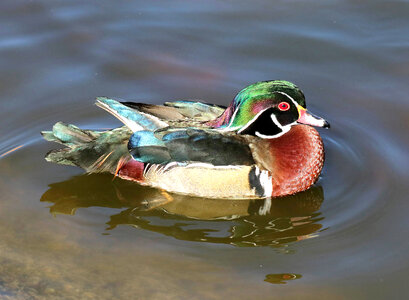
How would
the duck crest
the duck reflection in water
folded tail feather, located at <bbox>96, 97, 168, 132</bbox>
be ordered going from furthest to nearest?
folded tail feather, located at <bbox>96, 97, 168, 132</bbox>
the duck crest
the duck reflection in water

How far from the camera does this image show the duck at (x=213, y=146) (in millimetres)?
6016

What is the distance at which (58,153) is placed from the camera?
6320 mm

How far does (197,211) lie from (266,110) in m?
1.07

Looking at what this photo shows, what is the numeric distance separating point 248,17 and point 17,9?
2987mm

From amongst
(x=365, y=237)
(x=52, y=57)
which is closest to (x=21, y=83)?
(x=52, y=57)

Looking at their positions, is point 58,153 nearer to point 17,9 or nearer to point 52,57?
point 52,57

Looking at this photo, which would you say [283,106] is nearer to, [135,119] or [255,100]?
[255,100]

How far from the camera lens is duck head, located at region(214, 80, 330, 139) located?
605cm

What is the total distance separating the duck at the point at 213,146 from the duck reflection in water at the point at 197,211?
89 mm

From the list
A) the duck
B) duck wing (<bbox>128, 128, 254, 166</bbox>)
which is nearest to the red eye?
the duck

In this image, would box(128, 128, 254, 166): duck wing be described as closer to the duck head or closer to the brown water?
the duck head

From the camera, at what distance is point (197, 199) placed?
6227 mm

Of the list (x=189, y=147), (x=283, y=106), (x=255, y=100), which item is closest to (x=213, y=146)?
(x=189, y=147)

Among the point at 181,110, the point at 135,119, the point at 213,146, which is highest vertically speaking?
the point at 181,110
